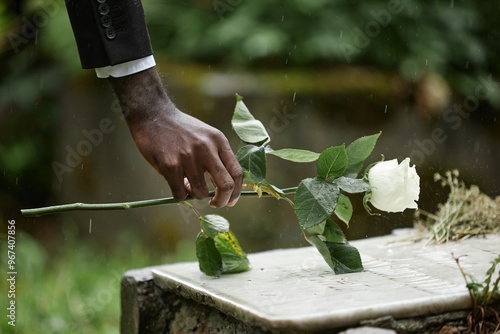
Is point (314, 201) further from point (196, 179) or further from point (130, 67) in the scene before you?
point (130, 67)

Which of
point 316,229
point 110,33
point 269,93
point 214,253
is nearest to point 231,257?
point 214,253

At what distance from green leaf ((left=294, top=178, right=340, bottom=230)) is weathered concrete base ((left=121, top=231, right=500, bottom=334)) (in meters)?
0.14

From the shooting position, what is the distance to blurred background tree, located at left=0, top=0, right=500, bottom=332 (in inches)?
178

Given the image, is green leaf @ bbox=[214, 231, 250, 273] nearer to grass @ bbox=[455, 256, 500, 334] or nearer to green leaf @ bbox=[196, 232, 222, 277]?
green leaf @ bbox=[196, 232, 222, 277]

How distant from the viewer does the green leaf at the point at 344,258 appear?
6.46 feet

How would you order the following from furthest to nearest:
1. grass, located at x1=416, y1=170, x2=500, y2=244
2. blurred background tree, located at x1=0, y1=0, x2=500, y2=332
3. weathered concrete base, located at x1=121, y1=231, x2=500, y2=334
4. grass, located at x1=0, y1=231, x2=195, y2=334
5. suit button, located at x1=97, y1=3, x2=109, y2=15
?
1. blurred background tree, located at x1=0, y1=0, x2=500, y2=332
2. grass, located at x1=0, y1=231, x2=195, y2=334
3. grass, located at x1=416, y1=170, x2=500, y2=244
4. suit button, located at x1=97, y1=3, x2=109, y2=15
5. weathered concrete base, located at x1=121, y1=231, x2=500, y2=334

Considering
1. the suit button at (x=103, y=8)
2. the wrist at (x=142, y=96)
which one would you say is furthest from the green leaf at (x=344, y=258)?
the suit button at (x=103, y=8)

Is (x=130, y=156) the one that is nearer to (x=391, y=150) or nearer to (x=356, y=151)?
(x=391, y=150)

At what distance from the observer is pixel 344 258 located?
1977mm

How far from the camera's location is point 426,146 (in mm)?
4652

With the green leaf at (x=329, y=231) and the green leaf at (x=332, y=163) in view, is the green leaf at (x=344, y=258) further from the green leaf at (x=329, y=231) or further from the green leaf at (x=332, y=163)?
the green leaf at (x=332, y=163)

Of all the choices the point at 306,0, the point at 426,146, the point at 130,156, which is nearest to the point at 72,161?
the point at 130,156

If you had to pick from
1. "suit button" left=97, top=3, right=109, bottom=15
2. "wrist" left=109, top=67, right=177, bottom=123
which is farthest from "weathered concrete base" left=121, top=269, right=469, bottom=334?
"suit button" left=97, top=3, right=109, bottom=15

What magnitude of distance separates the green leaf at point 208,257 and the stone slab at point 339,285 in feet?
0.07
